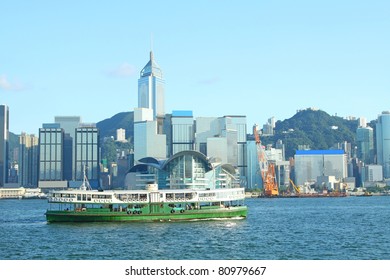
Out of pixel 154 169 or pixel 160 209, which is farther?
pixel 154 169

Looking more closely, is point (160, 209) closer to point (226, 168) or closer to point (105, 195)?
point (105, 195)

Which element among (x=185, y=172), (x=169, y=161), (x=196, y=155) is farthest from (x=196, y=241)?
(x=169, y=161)

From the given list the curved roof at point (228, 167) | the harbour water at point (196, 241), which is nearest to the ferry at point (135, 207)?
the harbour water at point (196, 241)

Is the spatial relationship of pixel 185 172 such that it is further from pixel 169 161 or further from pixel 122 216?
pixel 122 216

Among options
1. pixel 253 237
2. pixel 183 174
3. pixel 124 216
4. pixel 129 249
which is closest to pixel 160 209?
pixel 124 216

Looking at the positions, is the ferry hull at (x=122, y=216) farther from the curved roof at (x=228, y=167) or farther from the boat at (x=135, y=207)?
the curved roof at (x=228, y=167)

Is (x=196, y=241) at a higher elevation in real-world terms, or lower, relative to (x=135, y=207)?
lower

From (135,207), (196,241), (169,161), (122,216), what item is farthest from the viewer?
(169,161)

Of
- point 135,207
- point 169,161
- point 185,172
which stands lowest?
point 135,207

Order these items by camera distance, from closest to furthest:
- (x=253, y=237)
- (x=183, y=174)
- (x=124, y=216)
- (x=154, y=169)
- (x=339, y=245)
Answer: (x=339, y=245), (x=253, y=237), (x=124, y=216), (x=183, y=174), (x=154, y=169)
